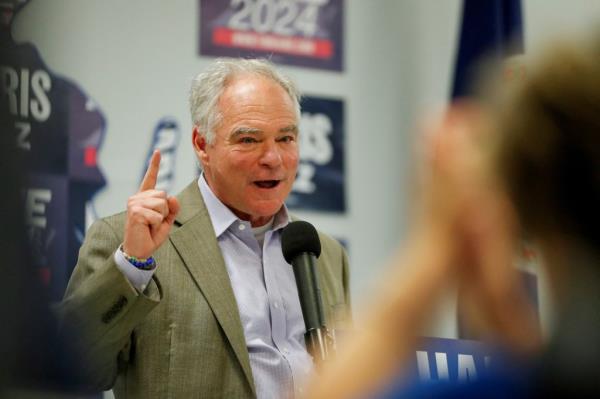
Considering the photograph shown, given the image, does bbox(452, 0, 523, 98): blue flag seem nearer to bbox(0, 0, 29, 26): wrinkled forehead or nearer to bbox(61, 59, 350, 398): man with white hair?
bbox(61, 59, 350, 398): man with white hair

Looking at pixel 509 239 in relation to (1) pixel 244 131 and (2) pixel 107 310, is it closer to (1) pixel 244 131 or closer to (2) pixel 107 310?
(2) pixel 107 310

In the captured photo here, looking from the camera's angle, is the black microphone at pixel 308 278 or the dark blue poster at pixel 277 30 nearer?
the black microphone at pixel 308 278

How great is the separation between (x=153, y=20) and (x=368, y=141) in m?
1.20

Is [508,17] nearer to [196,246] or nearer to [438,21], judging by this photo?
[438,21]

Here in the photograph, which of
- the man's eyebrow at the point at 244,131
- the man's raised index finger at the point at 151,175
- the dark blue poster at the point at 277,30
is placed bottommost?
the man's raised index finger at the point at 151,175

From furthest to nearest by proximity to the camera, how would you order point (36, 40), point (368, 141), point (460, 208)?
point (368, 141) → point (36, 40) → point (460, 208)

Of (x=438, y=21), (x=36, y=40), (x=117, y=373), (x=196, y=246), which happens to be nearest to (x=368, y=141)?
(x=438, y=21)

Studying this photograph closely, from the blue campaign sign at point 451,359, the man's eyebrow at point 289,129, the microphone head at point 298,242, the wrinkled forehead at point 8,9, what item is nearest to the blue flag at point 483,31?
the man's eyebrow at point 289,129

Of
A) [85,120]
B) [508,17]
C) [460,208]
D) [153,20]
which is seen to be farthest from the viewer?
[508,17]

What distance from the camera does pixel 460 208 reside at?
85 centimetres

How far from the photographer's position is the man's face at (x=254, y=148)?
10.4ft

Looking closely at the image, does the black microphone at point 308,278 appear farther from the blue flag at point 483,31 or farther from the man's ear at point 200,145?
the blue flag at point 483,31

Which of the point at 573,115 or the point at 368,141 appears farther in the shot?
the point at 368,141

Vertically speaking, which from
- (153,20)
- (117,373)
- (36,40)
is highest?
(153,20)
